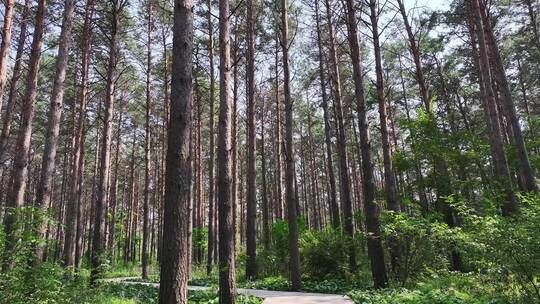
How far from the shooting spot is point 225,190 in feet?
25.1

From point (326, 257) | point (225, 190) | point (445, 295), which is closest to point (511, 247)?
point (445, 295)

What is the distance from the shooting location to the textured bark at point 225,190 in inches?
281

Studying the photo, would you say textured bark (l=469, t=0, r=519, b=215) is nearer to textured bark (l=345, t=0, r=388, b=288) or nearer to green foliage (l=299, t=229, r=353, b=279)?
textured bark (l=345, t=0, r=388, b=288)

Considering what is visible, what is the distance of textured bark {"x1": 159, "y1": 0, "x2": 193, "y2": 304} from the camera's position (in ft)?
15.2

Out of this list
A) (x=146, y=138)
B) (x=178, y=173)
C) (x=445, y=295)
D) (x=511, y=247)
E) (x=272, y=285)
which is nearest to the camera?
(x=178, y=173)

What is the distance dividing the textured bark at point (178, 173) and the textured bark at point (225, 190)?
7.92ft

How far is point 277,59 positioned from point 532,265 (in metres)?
16.2

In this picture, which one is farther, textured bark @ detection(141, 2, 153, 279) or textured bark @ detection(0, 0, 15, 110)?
textured bark @ detection(141, 2, 153, 279)

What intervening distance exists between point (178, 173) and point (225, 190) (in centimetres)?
284

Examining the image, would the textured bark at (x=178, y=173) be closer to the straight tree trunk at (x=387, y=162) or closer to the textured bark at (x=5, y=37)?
the straight tree trunk at (x=387, y=162)

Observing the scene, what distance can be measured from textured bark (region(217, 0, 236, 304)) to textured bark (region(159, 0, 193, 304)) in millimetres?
2416

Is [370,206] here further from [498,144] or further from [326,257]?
[498,144]

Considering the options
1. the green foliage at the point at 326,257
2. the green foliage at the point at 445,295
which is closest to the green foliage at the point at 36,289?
the green foliage at the point at 445,295

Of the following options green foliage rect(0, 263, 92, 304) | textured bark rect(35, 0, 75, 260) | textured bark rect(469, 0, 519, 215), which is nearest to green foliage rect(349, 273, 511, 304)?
textured bark rect(469, 0, 519, 215)
